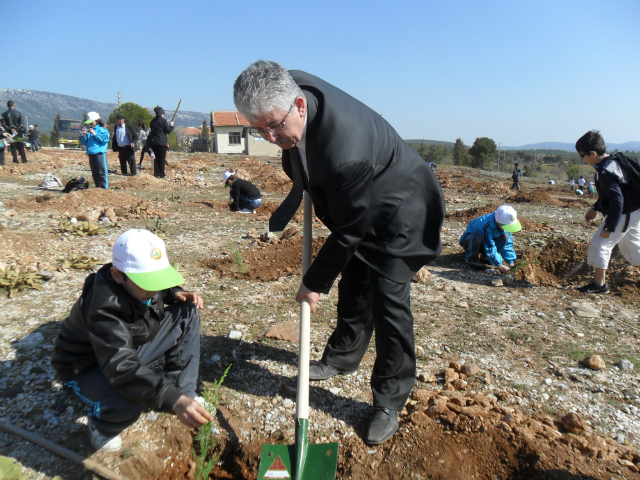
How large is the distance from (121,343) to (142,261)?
356 mm

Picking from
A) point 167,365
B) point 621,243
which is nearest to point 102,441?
point 167,365

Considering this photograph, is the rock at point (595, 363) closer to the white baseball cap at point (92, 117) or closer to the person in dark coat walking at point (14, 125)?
the white baseball cap at point (92, 117)

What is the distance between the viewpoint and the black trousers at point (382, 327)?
6.98ft

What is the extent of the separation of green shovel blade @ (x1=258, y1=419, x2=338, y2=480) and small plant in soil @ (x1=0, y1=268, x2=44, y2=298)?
113 inches

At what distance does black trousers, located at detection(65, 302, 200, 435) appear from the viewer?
Answer: 1.96 metres

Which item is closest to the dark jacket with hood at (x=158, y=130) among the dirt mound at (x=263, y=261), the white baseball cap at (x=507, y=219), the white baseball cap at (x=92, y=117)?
the white baseball cap at (x=92, y=117)

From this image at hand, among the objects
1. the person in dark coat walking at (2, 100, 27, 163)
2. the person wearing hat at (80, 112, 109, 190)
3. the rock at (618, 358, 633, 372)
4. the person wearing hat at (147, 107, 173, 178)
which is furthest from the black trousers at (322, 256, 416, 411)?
the person in dark coat walking at (2, 100, 27, 163)

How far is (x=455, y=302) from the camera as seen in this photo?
13.1ft

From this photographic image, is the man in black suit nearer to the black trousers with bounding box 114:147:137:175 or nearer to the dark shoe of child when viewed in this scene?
the dark shoe of child

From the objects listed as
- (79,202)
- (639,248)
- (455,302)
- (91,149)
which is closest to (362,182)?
(455,302)

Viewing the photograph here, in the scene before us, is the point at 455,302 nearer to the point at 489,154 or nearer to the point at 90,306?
the point at 90,306

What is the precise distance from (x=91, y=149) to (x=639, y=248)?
26.6 ft

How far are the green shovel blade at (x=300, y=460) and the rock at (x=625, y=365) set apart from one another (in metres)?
2.14

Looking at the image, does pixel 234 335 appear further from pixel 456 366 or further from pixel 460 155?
pixel 460 155
